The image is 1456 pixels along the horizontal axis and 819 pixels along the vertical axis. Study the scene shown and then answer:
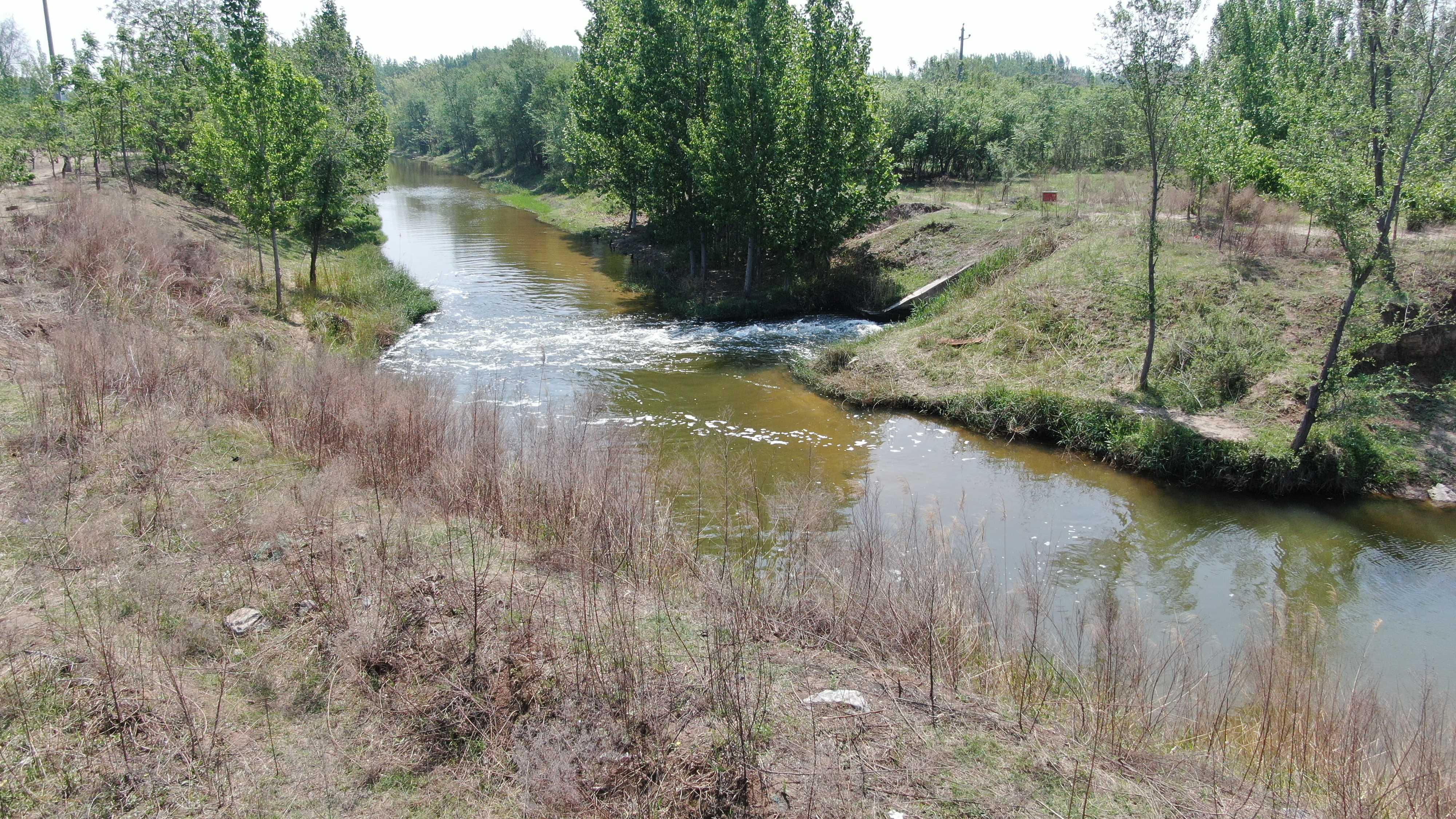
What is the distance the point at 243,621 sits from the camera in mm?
6016

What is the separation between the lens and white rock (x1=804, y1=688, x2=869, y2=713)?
18.2 feet

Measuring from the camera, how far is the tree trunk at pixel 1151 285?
13.6m

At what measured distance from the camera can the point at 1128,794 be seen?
4.86 meters

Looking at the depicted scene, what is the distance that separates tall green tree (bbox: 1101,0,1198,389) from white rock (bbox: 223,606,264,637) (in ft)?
46.8

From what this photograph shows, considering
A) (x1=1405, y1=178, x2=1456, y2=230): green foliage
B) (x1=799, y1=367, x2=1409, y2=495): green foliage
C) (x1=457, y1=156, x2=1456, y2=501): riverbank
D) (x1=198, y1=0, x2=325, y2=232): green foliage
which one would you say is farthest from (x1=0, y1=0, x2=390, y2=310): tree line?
(x1=1405, y1=178, x2=1456, y2=230): green foliage

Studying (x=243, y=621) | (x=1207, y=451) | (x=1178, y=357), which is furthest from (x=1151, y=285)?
(x=243, y=621)

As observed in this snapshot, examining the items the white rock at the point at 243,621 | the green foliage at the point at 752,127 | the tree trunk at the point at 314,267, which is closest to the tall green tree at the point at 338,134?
the tree trunk at the point at 314,267

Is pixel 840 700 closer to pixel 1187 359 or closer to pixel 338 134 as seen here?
pixel 1187 359

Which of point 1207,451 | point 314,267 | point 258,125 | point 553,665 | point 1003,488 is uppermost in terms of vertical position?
point 258,125

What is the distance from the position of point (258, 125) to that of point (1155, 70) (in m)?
18.7

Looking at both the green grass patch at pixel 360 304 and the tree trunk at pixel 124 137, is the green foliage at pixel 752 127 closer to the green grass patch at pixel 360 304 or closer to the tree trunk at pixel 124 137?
the green grass patch at pixel 360 304

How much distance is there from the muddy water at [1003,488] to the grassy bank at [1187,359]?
56cm

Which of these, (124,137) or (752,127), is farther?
(124,137)

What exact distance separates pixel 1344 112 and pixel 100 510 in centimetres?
1714
